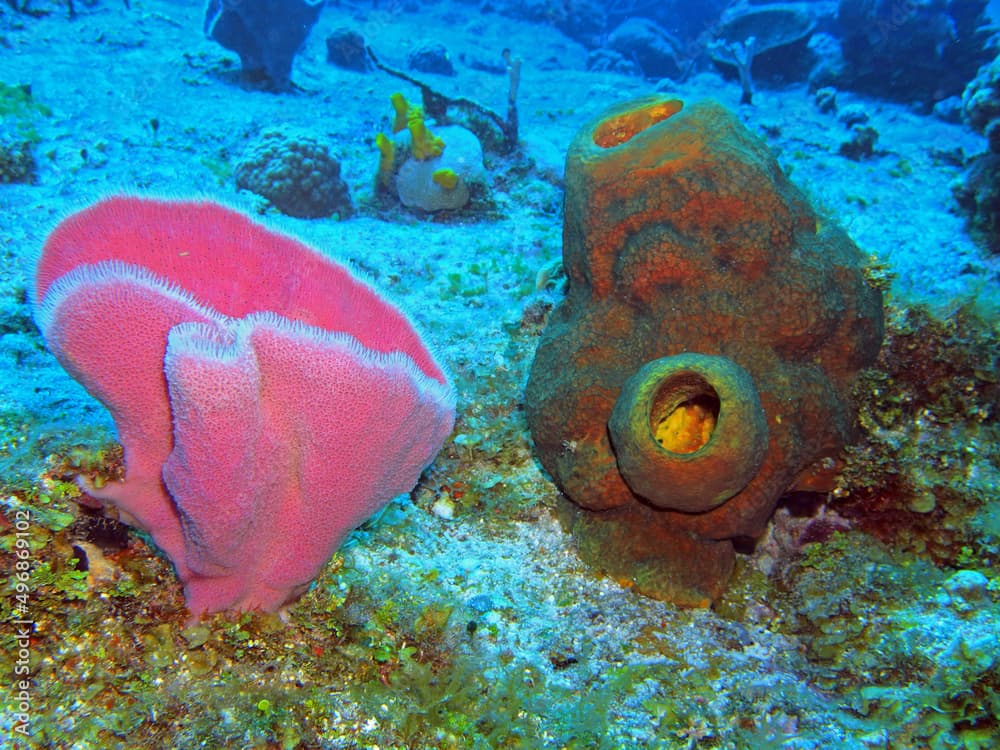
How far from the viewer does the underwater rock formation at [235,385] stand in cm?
137

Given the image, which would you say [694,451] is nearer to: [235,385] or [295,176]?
[235,385]

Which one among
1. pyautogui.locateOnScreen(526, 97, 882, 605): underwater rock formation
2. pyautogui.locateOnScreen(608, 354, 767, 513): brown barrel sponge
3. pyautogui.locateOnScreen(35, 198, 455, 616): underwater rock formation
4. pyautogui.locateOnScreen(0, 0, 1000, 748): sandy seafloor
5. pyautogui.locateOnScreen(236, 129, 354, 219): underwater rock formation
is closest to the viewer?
pyautogui.locateOnScreen(35, 198, 455, 616): underwater rock formation

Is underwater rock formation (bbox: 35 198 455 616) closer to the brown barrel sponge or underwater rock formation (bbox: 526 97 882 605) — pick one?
the brown barrel sponge

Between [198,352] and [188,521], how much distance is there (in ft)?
1.76

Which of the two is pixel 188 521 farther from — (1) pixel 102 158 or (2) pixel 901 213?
(2) pixel 901 213

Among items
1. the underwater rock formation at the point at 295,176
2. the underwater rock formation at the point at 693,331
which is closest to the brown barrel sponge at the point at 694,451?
the underwater rock formation at the point at 693,331

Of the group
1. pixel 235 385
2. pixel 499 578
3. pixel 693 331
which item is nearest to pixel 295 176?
pixel 693 331

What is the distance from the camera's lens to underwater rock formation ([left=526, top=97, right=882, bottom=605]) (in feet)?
7.83

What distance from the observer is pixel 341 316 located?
1881mm

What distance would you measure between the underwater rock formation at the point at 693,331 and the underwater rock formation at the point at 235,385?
986 mm

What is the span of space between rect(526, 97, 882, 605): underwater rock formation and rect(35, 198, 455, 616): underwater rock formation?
38.8 inches

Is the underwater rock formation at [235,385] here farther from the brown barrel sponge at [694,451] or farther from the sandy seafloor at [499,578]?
the brown barrel sponge at [694,451]

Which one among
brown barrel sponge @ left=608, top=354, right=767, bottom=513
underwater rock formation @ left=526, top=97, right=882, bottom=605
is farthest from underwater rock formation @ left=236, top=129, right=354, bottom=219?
brown barrel sponge @ left=608, top=354, right=767, bottom=513

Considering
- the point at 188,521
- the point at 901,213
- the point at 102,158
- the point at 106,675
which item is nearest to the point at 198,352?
the point at 188,521
